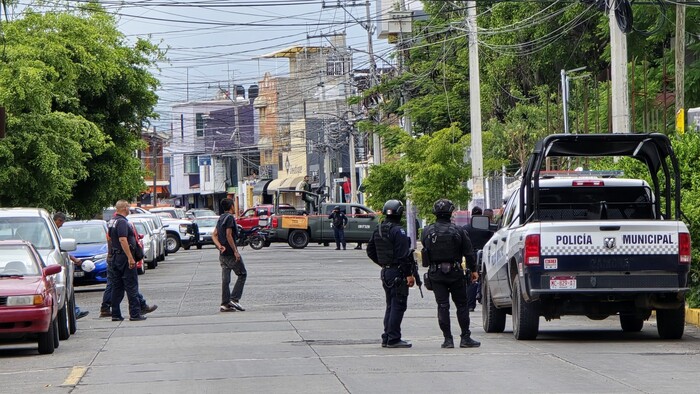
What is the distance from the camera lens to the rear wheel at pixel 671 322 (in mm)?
16297

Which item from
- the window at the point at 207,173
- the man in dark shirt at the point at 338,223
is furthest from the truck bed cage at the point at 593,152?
the window at the point at 207,173

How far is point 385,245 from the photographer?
15.5 meters

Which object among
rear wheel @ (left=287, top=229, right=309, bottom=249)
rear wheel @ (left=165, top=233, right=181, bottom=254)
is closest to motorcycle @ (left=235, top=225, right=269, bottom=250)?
rear wheel @ (left=287, top=229, right=309, bottom=249)

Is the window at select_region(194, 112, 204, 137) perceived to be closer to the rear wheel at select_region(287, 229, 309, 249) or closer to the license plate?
the rear wheel at select_region(287, 229, 309, 249)

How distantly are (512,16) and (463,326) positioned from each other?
38763mm

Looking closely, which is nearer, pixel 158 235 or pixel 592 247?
pixel 592 247

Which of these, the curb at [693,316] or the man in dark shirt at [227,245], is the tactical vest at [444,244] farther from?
the man in dark shirt at [227,245]

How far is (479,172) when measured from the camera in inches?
1487

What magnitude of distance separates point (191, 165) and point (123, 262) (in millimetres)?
109369

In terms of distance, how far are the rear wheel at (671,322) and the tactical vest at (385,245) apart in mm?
3482

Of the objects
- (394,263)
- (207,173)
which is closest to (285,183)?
(207,173)

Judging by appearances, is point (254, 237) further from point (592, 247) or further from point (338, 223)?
point (592, 247)

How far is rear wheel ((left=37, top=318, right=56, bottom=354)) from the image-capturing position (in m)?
16.4

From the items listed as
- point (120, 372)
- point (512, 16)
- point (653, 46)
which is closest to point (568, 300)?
point (120, 372)
